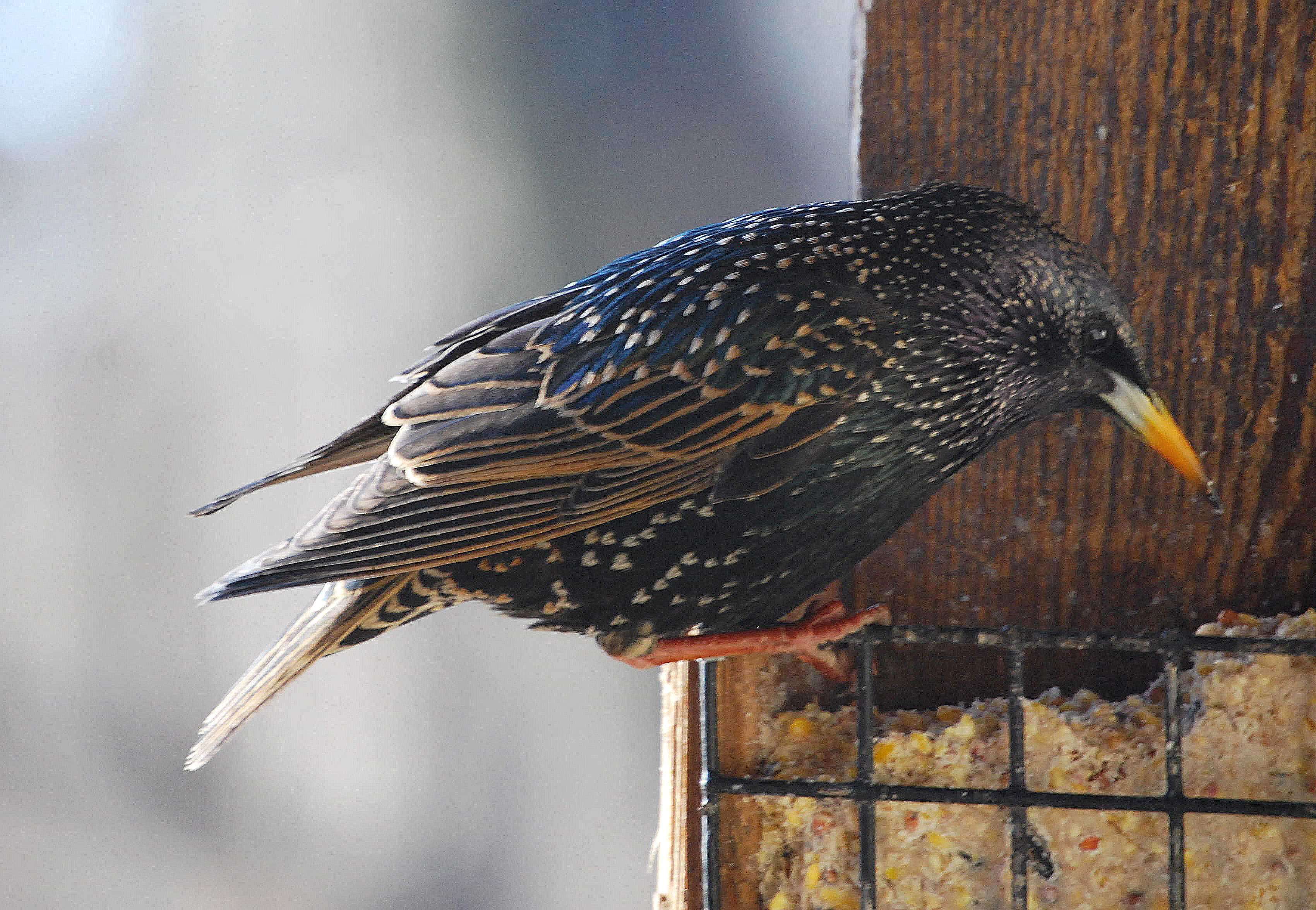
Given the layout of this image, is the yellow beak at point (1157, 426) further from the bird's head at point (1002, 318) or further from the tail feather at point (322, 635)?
the tail feather at point (322, 635)

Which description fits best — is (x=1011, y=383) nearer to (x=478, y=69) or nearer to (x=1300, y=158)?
(x=1300, y=158)

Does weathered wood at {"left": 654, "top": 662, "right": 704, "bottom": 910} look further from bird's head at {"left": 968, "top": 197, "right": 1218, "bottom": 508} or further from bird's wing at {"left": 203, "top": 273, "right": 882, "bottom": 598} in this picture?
bird's head at {"left": 968, "top": 197, "right": 1218, "bottom": 508}

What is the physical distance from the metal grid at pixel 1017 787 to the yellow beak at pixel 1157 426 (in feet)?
0.63

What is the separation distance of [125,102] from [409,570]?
1.56 meters

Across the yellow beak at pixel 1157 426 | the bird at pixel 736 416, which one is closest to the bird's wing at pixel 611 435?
the bird at pixel 736 416

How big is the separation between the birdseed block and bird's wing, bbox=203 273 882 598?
1.42ft

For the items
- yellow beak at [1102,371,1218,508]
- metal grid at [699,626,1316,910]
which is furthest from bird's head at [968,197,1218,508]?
metal grid at [699,626,1316,910]

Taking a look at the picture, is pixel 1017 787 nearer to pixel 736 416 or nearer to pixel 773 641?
pixel 773 641

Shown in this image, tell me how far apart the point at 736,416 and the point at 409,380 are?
1.42ft

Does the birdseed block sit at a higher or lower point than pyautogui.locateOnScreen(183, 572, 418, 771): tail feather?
lower

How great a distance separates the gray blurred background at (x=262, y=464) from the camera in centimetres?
230

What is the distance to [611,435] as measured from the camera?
1.26 metres

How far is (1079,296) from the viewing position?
1295 mm

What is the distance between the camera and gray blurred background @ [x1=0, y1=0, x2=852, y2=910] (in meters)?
2.30
